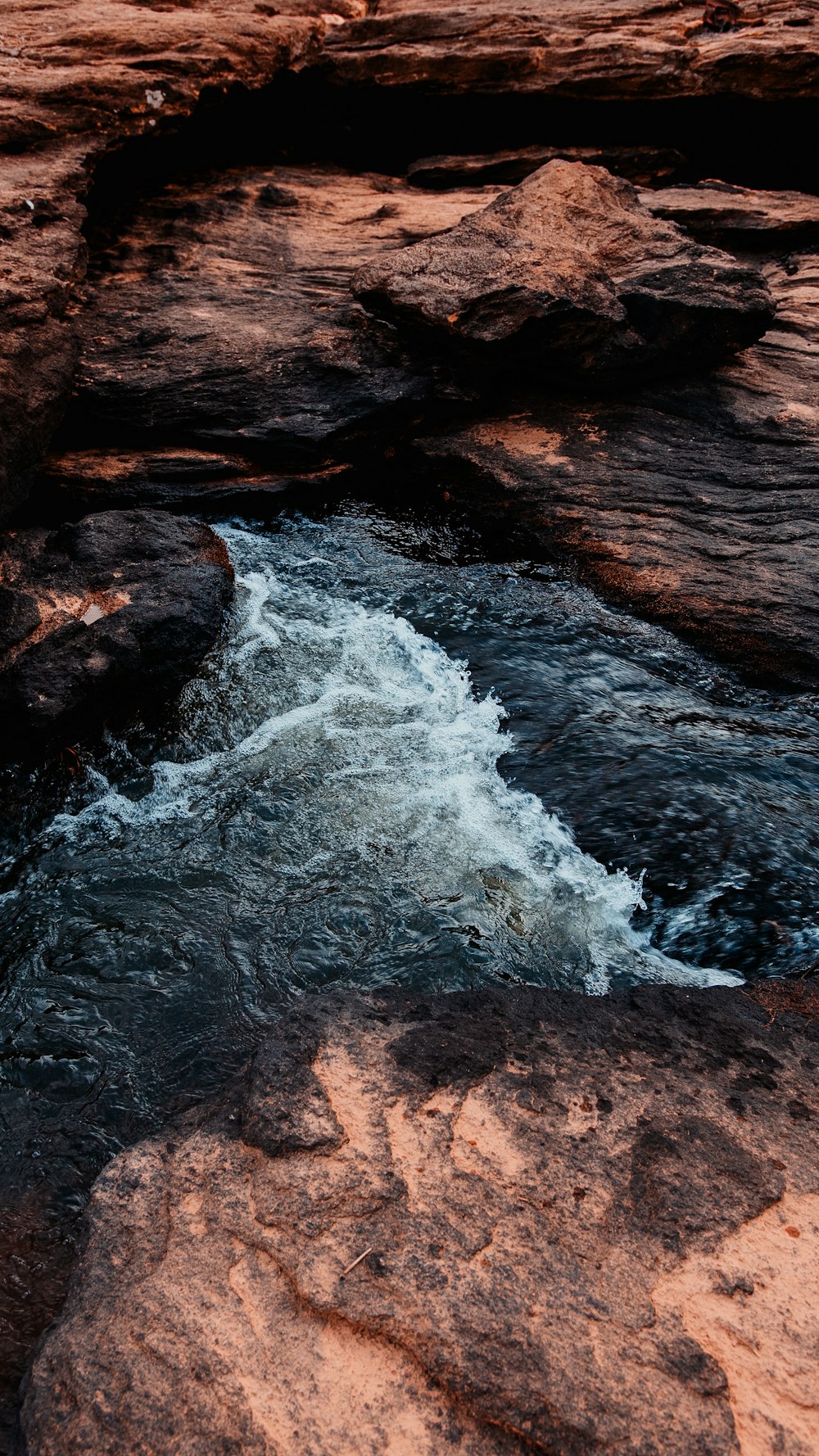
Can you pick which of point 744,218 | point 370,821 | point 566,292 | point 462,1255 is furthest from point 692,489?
point 462,1255

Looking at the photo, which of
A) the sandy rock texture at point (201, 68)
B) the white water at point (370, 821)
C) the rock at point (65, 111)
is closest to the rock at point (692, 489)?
the white water at point (370, 821)

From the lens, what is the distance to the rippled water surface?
3.85 metres

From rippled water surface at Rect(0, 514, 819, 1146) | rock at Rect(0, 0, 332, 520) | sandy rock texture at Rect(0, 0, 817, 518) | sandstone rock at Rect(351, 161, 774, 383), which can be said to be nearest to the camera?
rippled water surface at Rect(0, 514, 819, 1146)

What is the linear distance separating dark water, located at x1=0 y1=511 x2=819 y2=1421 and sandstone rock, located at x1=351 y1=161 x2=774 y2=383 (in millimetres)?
2201

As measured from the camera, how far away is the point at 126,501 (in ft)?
23.4

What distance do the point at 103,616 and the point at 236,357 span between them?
3.05 metres

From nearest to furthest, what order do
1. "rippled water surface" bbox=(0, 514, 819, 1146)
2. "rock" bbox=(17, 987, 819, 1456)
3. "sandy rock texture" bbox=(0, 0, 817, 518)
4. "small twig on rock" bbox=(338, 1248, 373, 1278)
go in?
"rock" bbox=(17, 987, 819, 1456), "small twig on rock" bbox=(338, 1248, 373, 1278), "rippled water surface" bbox=(0, 514, 819, 1146), "sandy rock texture" bbox=(0, 0, 817, 518)

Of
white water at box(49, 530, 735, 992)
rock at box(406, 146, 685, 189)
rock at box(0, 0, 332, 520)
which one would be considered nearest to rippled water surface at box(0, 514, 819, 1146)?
white water at box(49, 530, 735, 992)

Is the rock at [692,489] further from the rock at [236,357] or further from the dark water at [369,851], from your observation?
the rock at [236,357]

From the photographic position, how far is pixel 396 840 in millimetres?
4578

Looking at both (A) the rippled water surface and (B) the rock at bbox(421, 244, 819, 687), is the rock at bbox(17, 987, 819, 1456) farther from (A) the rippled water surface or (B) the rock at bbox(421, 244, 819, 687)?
(B) the rock at bbox(421, 244, 819, 687)

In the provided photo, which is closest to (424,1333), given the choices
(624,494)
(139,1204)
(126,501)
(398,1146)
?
(398,1146)

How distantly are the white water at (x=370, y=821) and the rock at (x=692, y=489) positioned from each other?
4.97ft

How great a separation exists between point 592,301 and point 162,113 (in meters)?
3.78
